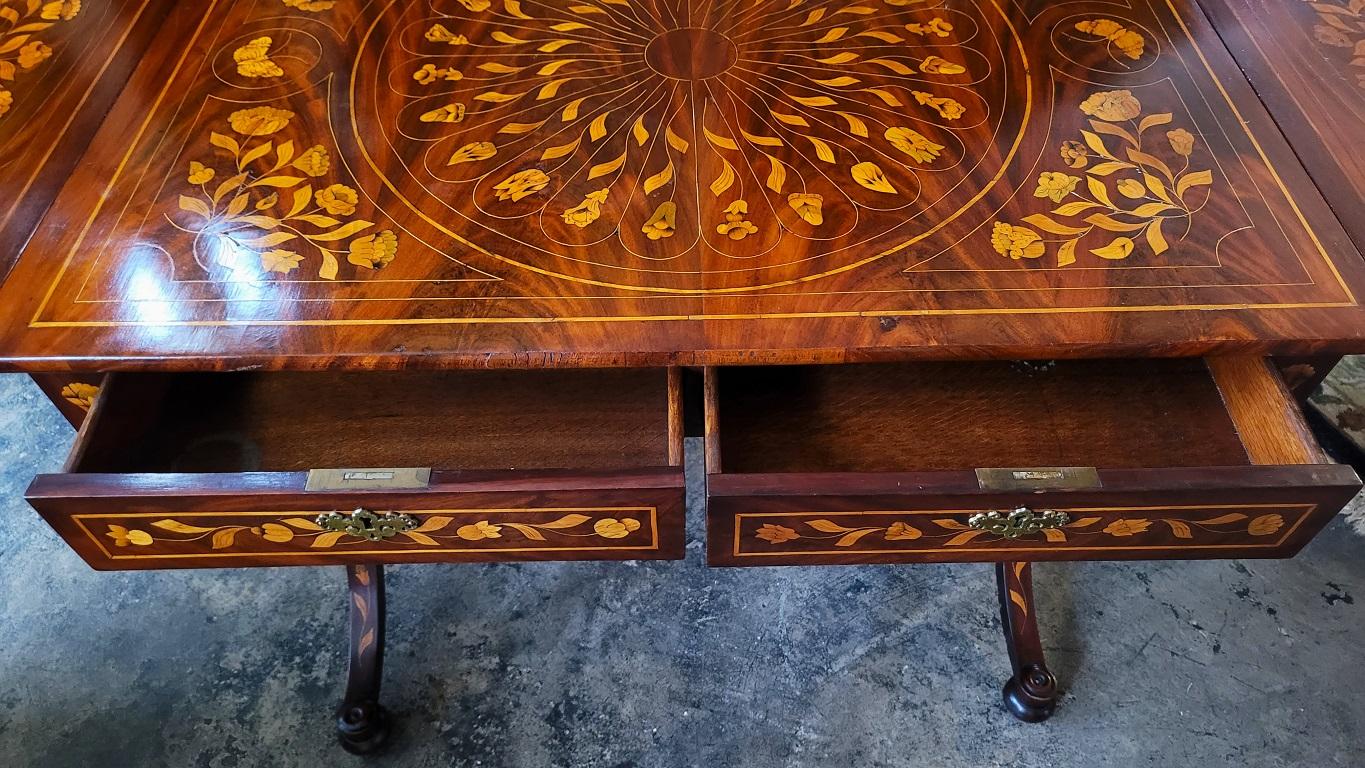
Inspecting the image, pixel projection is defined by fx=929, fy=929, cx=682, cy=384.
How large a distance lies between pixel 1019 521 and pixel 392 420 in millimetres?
576

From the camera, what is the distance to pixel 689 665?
1.11 m

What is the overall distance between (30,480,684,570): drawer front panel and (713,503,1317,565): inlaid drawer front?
0.27ft

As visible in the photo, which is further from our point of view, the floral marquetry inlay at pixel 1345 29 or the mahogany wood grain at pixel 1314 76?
the floral marquetry inlay at pixel 1345 29

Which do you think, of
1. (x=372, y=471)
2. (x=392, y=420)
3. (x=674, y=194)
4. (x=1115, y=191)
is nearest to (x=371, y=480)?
(x=372, y=471)

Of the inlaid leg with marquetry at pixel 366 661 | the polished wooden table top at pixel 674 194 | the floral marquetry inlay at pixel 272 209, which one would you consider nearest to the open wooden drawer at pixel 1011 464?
the polished wooden table top at pixel 674 194

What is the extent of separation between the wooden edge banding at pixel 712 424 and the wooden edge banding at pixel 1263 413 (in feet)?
1.57

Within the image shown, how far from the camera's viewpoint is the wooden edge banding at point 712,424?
72 cm

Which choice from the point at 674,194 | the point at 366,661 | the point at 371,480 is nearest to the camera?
the point at 371,480

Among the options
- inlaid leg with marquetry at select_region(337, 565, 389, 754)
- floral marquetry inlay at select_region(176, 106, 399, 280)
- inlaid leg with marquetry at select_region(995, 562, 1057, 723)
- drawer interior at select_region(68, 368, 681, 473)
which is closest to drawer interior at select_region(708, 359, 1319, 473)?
drawer interior at select_region(68, 368, 681, 473)

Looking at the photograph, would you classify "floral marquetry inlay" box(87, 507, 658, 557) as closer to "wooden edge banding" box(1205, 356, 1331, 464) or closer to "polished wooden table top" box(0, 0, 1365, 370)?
"polished wooden table top" box(0, 0, 1365, 370)

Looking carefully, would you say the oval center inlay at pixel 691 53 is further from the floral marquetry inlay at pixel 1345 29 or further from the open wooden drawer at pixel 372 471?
the floral marquetry inlay at pixel 1345 29

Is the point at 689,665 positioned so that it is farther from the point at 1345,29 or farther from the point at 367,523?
the point at 1345,29

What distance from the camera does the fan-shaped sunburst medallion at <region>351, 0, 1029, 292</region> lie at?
0.78 metres

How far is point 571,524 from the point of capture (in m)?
0.74
